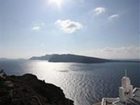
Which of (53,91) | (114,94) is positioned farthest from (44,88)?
(114,94)

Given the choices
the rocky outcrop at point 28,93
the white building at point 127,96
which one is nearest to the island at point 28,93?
the rocky outcrop at point 28,93

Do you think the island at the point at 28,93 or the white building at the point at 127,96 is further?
the white building at the point at 127,96

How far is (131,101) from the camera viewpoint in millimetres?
21609

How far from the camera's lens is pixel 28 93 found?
70.5ft

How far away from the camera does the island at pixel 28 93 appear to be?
61.5ft

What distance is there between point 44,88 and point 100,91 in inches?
1281

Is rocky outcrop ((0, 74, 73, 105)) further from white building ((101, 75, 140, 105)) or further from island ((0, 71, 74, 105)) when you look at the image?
white building ((101, 75, 140, 105))

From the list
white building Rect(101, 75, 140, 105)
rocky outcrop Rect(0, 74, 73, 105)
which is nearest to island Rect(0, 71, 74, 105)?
rocky outcrop Rect(0, 74, 73, 105)

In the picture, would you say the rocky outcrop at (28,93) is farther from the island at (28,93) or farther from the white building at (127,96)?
the white building at (127,96)

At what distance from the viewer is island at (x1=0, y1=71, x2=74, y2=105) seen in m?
18.7

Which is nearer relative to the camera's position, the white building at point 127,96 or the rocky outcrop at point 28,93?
the rocky outcrop at point 28,93

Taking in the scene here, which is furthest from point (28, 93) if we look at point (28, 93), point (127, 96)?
point (127, 96)

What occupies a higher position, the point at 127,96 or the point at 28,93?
the point at 28,93

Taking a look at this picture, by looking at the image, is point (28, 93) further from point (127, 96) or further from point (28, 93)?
point (127, 96)
